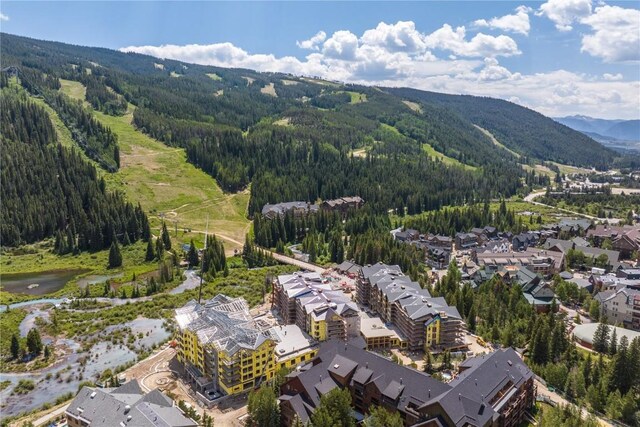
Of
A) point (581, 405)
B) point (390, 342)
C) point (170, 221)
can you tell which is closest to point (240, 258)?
point (170, 221)

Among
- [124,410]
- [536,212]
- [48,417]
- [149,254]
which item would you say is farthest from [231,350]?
[536,212]

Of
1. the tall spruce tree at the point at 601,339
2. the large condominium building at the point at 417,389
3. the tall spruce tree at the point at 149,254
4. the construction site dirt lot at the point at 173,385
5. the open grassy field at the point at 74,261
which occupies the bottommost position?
the open grassy field at the point at 74,261

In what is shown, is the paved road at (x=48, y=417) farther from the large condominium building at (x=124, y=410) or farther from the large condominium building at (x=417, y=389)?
the large condominium building at (x=417, y=389)

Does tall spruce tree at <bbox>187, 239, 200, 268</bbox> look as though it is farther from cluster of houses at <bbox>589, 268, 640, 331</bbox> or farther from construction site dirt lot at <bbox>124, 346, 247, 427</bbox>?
cluster of houses at <bbox>589, 268, 640, 331</bbox>

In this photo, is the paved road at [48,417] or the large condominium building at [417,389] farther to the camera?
the paved road at [48,417]

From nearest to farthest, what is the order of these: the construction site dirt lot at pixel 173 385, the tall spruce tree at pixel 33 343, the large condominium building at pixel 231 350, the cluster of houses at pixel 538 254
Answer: the construction site dirt lot at pixel 173 385 → the large condominium building at pixel 231 350 → the tall spruce tree at pixel 33 343 → the cluster of houses at pixel 538 254

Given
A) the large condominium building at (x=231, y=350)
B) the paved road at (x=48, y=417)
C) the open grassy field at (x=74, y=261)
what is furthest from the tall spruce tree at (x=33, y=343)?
the open grassy field at (x=74, y=261)

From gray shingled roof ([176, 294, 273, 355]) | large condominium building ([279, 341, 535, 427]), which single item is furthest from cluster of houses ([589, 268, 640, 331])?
gray shingled roof ([176, 294, 273, 355])

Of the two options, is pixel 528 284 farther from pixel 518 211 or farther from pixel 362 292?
pixel 518 211
